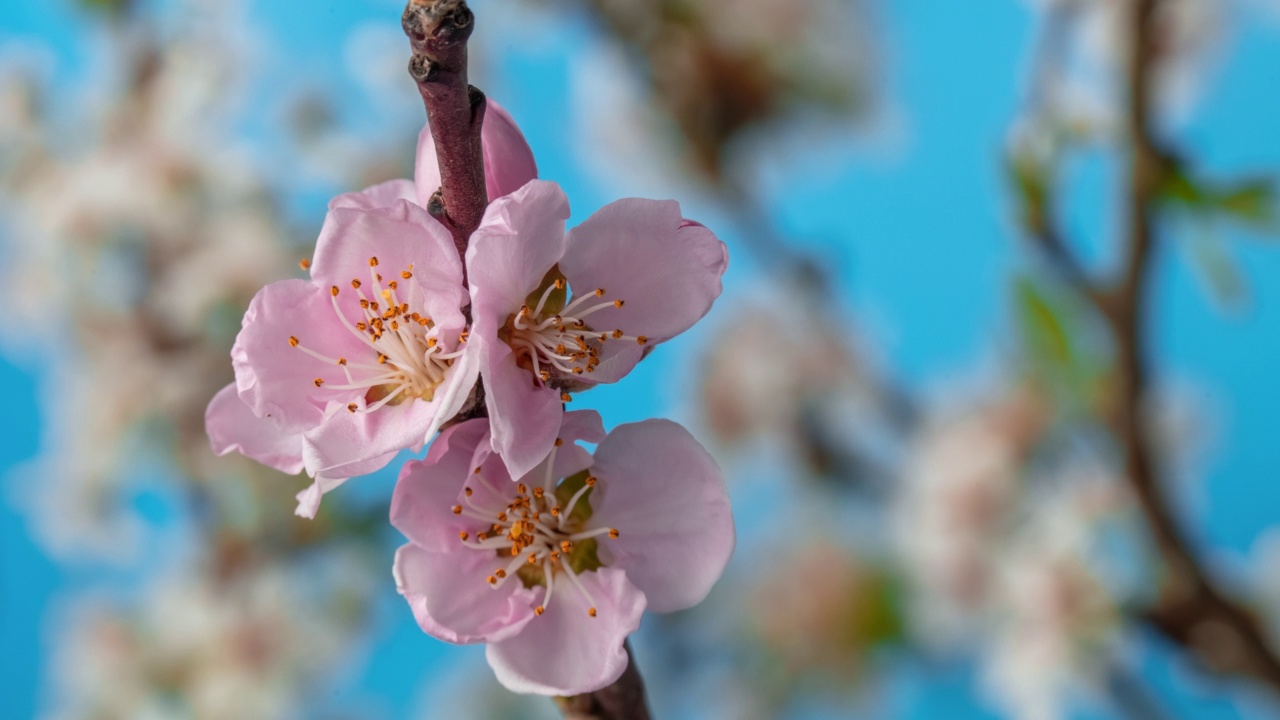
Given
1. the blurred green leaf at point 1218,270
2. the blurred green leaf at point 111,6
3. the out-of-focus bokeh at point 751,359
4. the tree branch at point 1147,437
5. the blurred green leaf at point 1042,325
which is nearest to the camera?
the tree branch at point 1147,437

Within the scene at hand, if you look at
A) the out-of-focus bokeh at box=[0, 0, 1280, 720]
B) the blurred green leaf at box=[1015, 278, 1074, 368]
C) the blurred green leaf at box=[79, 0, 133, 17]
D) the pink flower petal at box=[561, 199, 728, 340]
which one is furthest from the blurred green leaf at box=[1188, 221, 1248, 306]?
the blurred green leaf at box=[79, 0, 133, 17]

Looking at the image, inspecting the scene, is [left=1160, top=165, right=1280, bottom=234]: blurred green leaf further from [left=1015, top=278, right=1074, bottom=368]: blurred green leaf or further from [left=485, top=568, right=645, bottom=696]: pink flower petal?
[left=485, top=568, right=645, bottom=696]: pink flower petal

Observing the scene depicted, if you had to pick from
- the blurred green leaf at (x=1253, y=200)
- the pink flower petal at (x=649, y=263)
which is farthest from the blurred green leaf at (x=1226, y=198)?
the pink flower petal at (x=649, y=263)

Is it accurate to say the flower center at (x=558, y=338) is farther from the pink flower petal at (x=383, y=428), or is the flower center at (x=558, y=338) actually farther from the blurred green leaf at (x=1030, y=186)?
the blurred green leaf at (x=1030, y=186)

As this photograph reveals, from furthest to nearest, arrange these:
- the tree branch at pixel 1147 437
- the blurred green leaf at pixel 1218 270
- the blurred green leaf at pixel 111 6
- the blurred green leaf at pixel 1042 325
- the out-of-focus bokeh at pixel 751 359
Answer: the blurred green leaf at pixel 111 6, the out-of-focus bokeh at pixel 751 359, the blurred green leaf at pixel 1042 325, the blurred green leaf at pixel 1218 270, the tree branch at pixel 1147 437

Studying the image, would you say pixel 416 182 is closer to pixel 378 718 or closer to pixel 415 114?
pixel 415 114

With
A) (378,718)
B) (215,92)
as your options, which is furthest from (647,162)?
(378,718)
